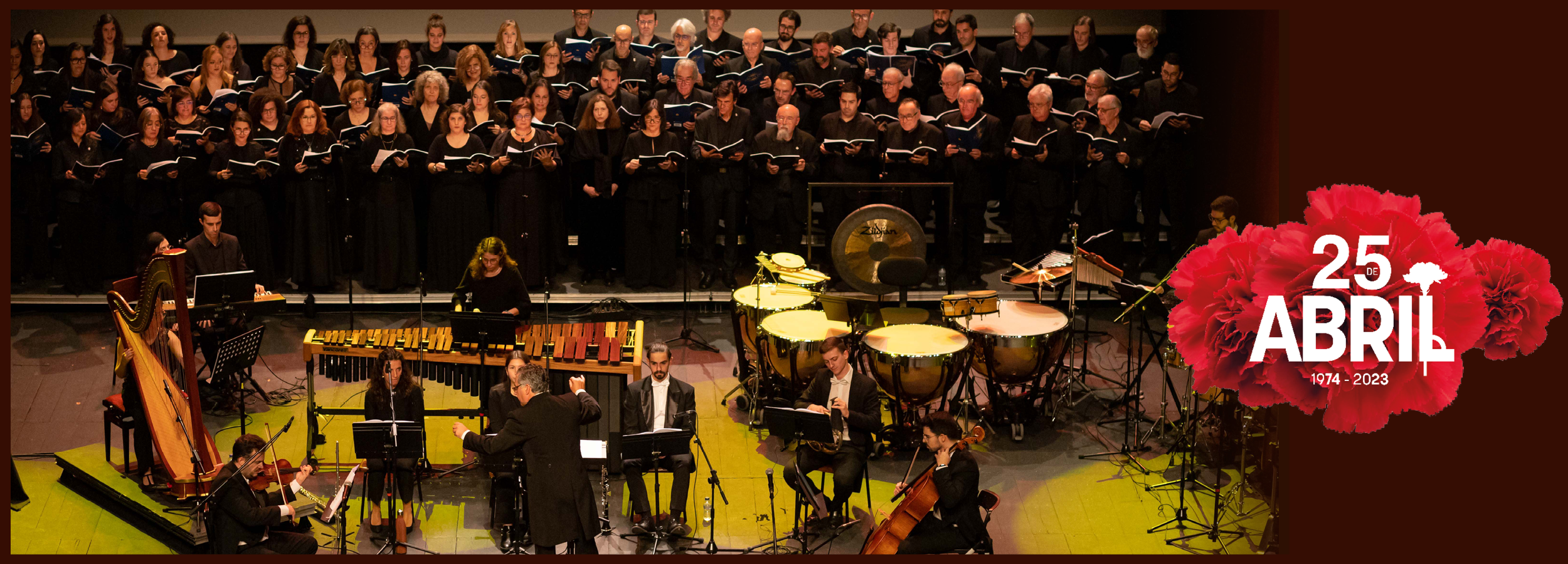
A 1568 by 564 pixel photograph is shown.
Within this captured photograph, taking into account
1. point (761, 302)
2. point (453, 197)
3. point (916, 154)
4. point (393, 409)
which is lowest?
point (393, 409)

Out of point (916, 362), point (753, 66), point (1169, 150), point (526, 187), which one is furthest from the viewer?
point (753, 66)

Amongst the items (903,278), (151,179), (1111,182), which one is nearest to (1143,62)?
(1111,182)

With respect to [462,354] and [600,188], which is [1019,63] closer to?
[600,188]

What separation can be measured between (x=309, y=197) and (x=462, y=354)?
3.77 m

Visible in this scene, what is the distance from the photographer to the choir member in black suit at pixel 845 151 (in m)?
9.95

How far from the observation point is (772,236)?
10273 mm

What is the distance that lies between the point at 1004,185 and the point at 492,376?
5436 mm

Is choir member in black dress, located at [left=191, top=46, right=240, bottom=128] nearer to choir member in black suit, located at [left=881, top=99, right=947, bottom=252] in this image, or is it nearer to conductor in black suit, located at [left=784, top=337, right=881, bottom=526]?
choir member in black suit, located at [left=881, top=99, right=947, bottom=252]

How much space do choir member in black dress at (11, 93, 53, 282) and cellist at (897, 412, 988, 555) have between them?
8.05m

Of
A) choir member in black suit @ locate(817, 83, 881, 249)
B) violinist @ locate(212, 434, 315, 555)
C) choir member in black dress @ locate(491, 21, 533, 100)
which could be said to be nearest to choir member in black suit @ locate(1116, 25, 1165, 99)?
choir member in black suit @ locate(817, 83, 881, 249)

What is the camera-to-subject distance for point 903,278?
25.7ft

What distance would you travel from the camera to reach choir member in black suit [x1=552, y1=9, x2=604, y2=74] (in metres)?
10.6

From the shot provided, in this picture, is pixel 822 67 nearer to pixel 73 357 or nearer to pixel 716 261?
pixel 716 261

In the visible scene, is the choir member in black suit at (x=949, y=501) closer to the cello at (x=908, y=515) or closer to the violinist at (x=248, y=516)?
the cello at (x=908, y=515)
